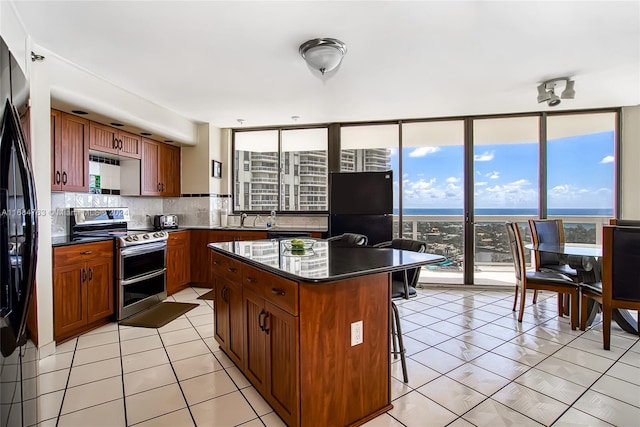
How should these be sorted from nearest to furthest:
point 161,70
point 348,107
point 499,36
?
point 499,36
point 161,70
point 348,107

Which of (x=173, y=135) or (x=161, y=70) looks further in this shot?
(x=173, y=135)

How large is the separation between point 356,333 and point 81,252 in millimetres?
2680

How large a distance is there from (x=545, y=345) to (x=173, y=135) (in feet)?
15.6

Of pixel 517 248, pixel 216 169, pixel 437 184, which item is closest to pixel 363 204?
pixel 437 184

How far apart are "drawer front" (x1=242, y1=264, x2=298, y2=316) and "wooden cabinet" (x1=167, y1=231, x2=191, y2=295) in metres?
2.55

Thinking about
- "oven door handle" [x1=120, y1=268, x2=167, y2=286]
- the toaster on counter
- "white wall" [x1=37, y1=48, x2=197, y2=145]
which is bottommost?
"oven door handle" [x1=120, y1=268, x2=167, y2=286]

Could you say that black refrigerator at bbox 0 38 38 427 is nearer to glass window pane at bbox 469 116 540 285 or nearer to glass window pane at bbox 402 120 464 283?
glass window pane at bbox 402 120 464 283

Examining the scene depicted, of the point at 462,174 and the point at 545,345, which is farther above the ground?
the point at 462,174

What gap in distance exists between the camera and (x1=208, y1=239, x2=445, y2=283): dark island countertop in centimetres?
150

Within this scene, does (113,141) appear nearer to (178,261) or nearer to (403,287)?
(178,261)

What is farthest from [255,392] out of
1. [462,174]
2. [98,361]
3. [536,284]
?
[462,174]

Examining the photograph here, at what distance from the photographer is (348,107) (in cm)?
414

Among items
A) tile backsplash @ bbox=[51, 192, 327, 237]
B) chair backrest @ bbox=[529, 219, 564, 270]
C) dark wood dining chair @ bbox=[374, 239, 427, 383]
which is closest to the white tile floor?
dark wood dining chair @ bbox=[374, 239, 427, 383]

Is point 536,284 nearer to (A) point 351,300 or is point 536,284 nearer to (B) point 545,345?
(B) point 545,345
